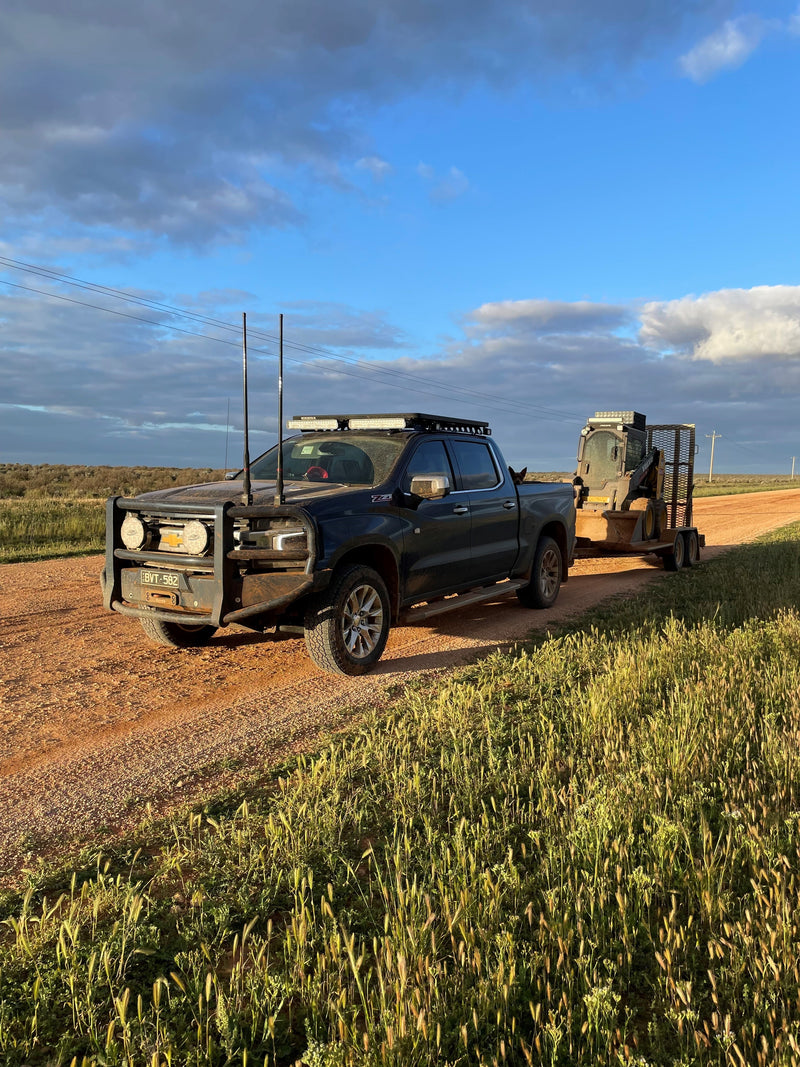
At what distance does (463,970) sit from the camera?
253cm

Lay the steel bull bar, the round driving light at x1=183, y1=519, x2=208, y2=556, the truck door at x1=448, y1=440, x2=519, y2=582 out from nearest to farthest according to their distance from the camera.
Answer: the steel bull bar, the round driving light at x1=183, y1=519, x2=208, y2=556, the truck door at x1=448, y1=440, x2=519, y2=582

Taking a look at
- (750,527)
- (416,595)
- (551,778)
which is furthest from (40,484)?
(551,778)

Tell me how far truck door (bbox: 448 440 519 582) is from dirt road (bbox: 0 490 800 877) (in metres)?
0.76

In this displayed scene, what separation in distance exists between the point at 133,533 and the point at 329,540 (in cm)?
170

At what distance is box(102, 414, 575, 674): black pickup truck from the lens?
5.75 m

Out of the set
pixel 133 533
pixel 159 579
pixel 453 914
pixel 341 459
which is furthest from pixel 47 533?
pixel 453 914

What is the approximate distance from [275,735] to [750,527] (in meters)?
20.4

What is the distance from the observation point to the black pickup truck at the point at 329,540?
575 centimetres

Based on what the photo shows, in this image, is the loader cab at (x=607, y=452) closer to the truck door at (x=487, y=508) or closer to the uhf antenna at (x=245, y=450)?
the truck door at (x=487, y=508)

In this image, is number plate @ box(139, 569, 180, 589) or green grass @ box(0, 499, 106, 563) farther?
green grass @ box(0, 499, 106, 563)

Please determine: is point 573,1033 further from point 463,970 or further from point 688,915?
point 688,915

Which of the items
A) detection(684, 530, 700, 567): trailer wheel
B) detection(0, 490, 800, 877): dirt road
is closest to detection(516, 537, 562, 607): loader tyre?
detection(0, 490, 800, 877): dirt road

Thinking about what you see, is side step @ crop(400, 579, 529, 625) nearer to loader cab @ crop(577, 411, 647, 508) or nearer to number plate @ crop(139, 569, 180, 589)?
number plate @ crop(139, 569, 180, 589)

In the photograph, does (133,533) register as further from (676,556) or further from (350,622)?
(676,556)
